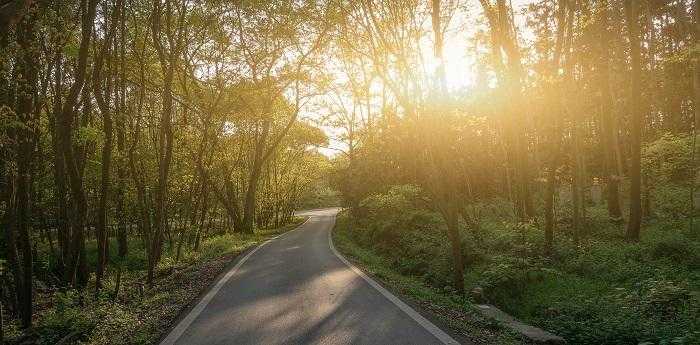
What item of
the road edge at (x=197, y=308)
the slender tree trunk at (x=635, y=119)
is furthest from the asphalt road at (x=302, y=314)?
the slender tree trunk at (x=635, y=119)

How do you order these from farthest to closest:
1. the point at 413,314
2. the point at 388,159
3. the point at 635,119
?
the point at 388,159 → the point at 635,119 → the point at 413,314

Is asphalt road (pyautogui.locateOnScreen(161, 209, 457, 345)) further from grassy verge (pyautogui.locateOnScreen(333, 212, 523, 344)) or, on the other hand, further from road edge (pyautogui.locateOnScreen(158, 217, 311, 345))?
grassy verge (pyautogui.locateOnScreen(333, 212, 523, 344))

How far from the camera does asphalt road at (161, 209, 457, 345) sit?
6273mm

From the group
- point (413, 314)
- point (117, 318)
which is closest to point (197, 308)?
point (117, 318)

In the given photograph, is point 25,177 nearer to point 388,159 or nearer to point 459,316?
point 459,316

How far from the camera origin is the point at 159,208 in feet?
44.2

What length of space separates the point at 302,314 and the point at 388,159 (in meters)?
18.8

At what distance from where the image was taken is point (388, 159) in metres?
26.0

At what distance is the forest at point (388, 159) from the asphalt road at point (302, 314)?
56 cm

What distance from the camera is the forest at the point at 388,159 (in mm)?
9617

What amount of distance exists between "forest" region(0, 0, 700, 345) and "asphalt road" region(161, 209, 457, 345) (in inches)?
22.0

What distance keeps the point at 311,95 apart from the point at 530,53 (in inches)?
616

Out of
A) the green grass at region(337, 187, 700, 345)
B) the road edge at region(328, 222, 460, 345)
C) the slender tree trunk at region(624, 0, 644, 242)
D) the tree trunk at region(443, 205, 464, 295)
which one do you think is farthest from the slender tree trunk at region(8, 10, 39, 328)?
the slender tree trunk at region(624, 0, 644, 242)

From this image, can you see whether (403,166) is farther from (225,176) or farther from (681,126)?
(681,126)
